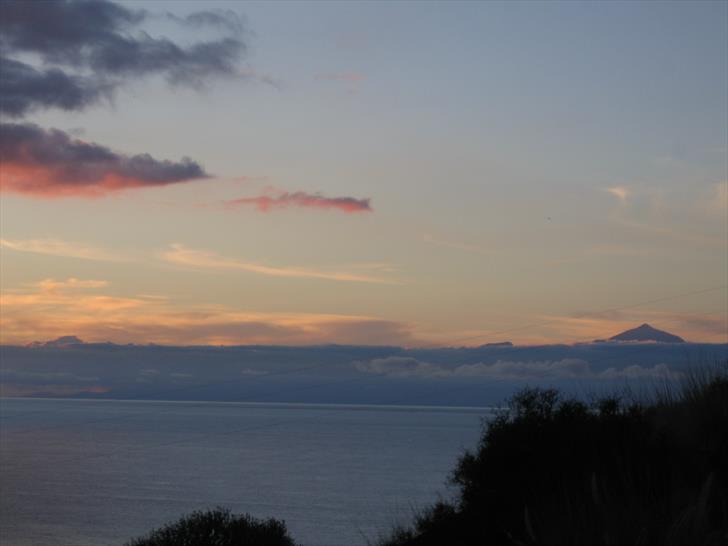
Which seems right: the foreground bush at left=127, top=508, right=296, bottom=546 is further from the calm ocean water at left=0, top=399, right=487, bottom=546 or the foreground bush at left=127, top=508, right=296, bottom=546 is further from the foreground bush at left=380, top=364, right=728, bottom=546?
the calm ocean water at left=0, top=399, right=487, bottom=546

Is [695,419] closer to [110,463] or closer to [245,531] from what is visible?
[245,531]

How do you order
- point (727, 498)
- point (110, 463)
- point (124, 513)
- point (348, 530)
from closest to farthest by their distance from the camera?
point (727, 498) → point (348, 530) → point (124, 513) → point (110, 463)

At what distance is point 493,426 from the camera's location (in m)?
17.2

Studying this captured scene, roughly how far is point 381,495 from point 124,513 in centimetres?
3045

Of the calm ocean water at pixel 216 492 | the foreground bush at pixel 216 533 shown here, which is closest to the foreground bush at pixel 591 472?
the foreground bush at pixel 216 533

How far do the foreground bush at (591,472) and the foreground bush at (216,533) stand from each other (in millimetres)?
A: 3117

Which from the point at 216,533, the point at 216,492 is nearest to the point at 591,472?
the point at 216,533

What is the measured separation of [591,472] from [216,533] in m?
8.34

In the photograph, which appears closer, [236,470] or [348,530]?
[348,530]

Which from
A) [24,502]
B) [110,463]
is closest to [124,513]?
[24,502]

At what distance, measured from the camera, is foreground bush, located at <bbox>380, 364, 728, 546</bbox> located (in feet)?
32.0

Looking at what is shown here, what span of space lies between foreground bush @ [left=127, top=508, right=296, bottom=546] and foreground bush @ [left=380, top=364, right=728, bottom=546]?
10.2 feet

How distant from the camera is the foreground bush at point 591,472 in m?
9.74

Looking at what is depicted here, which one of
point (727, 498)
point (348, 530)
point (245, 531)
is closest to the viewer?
point (727, 498)
